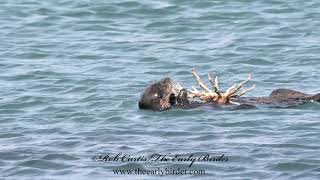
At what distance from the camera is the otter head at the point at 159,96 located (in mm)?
11328

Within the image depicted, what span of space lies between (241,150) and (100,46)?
24.1 ft

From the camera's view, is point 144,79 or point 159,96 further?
point 144,79

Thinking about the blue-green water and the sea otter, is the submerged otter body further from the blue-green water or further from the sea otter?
the blue-green water

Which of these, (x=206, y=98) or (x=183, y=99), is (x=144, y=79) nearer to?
(x=206, y=98)

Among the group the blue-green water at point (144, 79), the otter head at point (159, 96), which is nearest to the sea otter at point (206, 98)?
the otter head at point (159, 96)

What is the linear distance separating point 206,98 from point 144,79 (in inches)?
95.6

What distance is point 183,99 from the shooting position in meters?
11.2

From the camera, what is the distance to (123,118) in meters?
11.2

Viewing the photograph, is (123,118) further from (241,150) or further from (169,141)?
(241,150)

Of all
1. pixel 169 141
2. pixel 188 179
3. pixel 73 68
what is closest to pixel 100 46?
pixel 73 68

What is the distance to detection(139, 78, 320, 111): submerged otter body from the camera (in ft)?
36.8

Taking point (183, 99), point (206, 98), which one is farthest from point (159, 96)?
point (206, 98)

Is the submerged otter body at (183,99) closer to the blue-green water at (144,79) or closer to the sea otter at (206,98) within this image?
the sea otter at (206,98)

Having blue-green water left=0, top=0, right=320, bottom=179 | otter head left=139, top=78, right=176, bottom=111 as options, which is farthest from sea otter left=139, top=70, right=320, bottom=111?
blue-green water left=0, top=0, right=320, bottom=179
